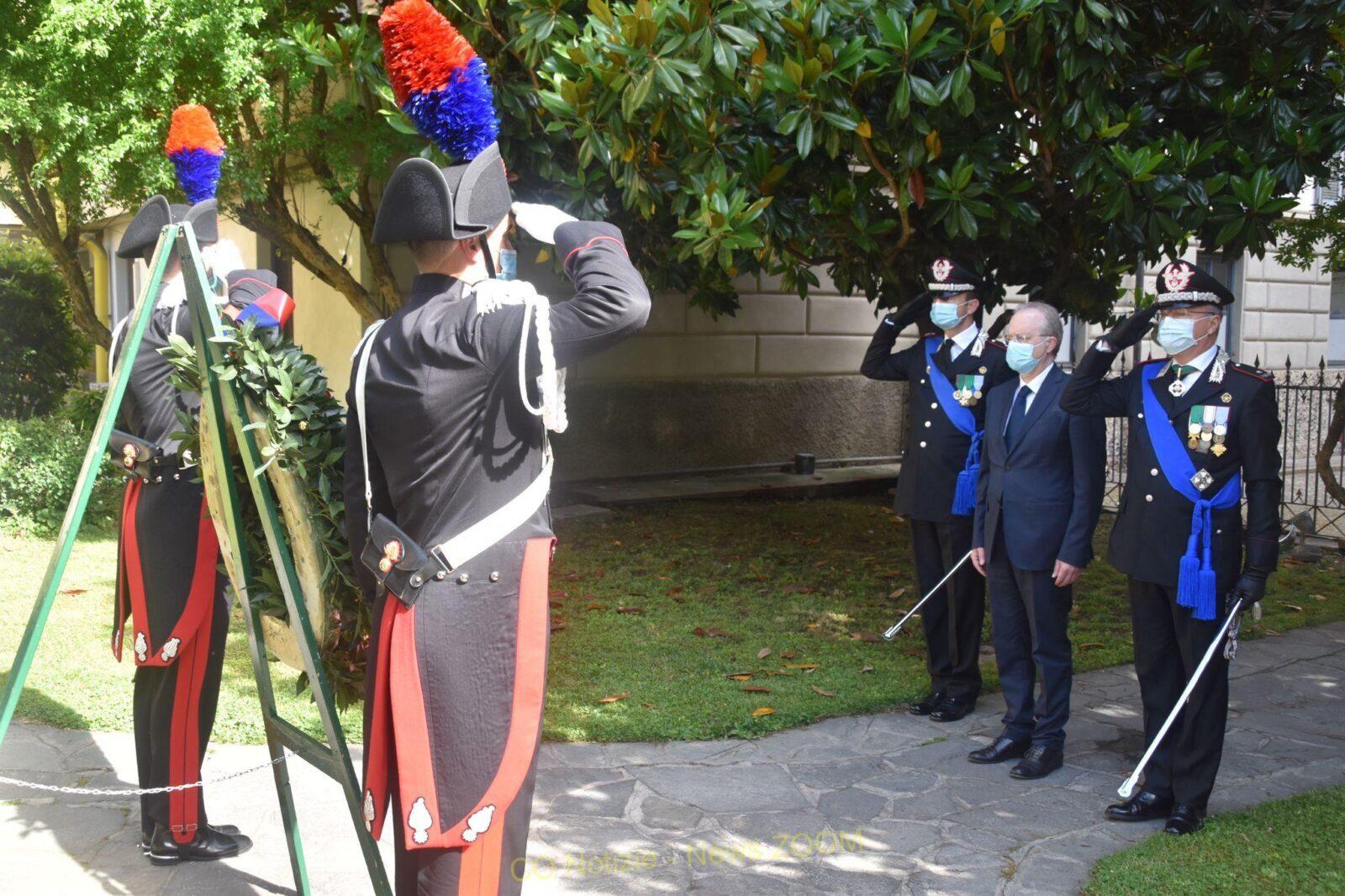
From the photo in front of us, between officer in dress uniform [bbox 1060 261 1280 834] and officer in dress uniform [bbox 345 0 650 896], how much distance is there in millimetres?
2631

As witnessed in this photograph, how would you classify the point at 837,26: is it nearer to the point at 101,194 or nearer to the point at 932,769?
the point at 932,769

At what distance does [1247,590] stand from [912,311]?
238cm

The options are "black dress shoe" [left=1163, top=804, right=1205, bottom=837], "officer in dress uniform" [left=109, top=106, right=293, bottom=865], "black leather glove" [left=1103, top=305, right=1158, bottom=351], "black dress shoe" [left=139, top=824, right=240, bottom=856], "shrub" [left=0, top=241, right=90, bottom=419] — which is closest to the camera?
"officer in dress uniform" [left=109, top=106, right=293, bottom=865]

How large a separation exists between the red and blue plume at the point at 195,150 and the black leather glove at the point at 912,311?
11.4 ft

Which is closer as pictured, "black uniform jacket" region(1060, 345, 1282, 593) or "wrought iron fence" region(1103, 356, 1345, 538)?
"black uniform jacket" region(1060, 345, 1282, 593)

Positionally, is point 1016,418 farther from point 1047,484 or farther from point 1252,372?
point 1252,372

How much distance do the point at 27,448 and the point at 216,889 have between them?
8.05 metres

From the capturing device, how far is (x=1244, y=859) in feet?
14.1

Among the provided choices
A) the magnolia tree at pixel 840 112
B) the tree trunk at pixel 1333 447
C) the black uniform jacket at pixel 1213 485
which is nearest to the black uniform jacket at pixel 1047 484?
the black uniform jacket at pixel 1213 485

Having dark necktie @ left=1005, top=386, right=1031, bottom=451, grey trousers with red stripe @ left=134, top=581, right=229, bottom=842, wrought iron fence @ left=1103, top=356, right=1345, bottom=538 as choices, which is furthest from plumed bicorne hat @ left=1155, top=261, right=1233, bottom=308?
wrought iron fence @ left=1103, top=356, right=1345, bottom=538

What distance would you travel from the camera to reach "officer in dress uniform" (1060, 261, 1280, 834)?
4.50 metres

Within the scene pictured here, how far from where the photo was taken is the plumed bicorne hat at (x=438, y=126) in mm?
2873

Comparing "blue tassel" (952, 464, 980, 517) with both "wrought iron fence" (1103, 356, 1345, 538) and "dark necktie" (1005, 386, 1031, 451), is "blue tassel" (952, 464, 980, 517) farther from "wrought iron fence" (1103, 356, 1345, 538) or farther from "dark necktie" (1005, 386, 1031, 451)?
"wrought iron fence" (1103, 356, 1345, 538)

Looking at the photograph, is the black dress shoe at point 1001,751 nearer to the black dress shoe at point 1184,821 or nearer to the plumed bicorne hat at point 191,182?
the black dress shoe at point 1184,821
